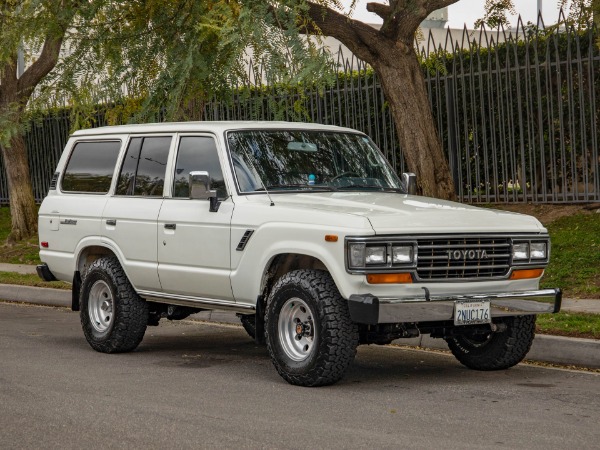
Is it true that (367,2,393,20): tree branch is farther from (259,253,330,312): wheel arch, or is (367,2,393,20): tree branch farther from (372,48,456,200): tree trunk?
(259,253,330,312): wheel arch

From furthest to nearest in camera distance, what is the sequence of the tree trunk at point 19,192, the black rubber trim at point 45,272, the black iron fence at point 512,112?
the tree trunk at point 19,192 → the black iron fence at point 512,112 → the black rubber trim at point 45,272

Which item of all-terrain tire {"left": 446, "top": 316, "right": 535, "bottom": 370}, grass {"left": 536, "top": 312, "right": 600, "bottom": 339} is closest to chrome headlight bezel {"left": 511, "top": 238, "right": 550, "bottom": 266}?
all-terrain tire {"left": 446, "top": 316, "right": 535, "bottom": 370}

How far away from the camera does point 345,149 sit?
9992 millimetres

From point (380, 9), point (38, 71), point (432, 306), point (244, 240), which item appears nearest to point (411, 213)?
point (432, 306)

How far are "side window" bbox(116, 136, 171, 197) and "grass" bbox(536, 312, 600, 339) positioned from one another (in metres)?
3.55

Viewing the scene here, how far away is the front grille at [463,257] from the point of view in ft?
27.1

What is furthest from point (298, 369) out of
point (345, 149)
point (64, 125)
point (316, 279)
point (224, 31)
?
point (64, 125)

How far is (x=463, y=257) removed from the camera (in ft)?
27.6

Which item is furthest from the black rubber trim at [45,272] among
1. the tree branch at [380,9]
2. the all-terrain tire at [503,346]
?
the tree branch at [380,9]

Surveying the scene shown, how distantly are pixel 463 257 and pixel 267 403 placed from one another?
1795mm

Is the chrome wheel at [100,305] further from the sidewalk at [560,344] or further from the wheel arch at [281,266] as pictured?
the sidewalk at [560,344]

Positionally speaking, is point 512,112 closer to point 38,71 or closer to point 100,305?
point 100,305

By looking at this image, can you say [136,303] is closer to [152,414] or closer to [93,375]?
[93,375]

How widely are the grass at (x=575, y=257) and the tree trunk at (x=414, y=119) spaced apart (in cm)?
156
